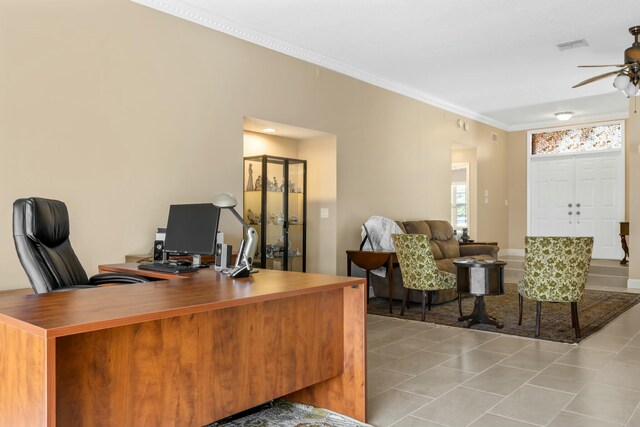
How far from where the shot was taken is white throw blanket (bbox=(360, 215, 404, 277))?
6.23 metres

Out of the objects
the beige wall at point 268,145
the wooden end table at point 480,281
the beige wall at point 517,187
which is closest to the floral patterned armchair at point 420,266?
the wooden end table at point 480,281

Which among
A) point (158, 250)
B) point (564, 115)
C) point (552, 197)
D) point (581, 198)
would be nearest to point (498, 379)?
point (158, 250)

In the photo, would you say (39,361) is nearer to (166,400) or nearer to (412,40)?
(166,400)

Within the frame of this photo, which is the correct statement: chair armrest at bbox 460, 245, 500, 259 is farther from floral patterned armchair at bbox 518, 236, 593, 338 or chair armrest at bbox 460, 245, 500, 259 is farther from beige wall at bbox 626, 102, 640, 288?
floral patterned armchair at bbox 518, 236, 593, 338

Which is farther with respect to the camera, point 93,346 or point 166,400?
point 166,400

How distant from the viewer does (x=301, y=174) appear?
6.09 m

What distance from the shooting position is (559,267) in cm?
432

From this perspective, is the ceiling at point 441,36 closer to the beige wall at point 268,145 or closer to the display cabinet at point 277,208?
the beige wall at point 268,145

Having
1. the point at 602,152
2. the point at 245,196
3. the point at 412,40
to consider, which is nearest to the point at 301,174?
the point at 245,196

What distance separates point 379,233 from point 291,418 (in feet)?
12.6

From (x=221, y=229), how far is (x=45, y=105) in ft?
6.17

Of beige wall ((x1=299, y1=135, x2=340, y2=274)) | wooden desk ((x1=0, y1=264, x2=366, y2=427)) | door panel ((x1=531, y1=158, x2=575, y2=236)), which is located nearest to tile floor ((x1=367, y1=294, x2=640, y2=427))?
wooden desk ((x1=0, y1=264, x2=366, y2=427))

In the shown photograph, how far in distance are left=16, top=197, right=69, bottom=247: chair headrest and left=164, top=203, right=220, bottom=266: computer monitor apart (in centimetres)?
67

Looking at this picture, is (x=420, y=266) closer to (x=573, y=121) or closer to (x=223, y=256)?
(x=223, y=256)
